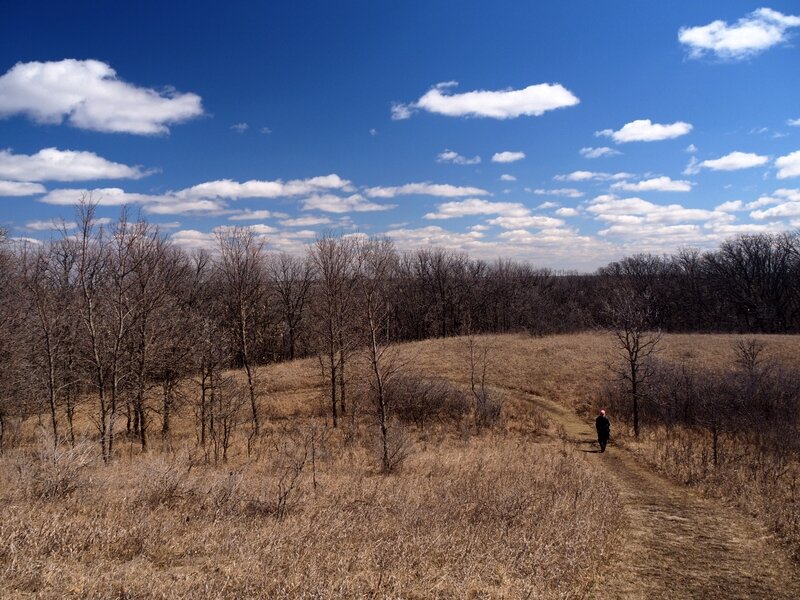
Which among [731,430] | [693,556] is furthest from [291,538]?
[731,430]

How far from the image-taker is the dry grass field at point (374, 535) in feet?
17.1

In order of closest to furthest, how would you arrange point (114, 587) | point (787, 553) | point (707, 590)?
point (114, 587) → point (707, 590) → point (787, 553)

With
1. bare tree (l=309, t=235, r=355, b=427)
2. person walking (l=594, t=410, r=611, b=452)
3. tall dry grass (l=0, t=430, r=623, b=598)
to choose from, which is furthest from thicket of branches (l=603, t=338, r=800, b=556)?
bare tree (l=309, t=235, r=355, b=427)

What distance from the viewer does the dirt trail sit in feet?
22.5

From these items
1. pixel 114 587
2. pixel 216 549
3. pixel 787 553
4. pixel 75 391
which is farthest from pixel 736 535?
pixel 75 391

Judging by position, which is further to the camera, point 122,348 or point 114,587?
point 122,348

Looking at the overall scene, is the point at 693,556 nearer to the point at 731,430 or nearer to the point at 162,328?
the point at 731,430

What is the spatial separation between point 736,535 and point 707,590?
9.01ft

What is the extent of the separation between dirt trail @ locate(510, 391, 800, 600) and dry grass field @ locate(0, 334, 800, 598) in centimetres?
3

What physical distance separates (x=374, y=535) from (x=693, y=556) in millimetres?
5382

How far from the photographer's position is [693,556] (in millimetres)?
8047

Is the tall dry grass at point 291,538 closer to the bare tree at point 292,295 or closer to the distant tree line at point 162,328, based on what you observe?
the distant tree line at point 162,328

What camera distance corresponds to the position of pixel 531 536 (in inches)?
298

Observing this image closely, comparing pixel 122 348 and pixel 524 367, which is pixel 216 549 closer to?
pixel 122 348
